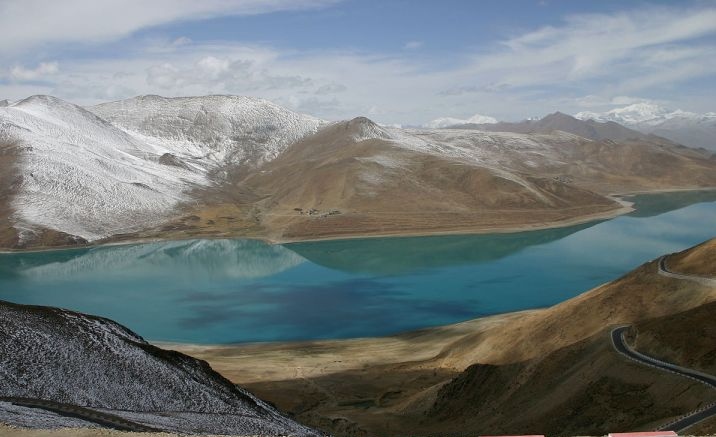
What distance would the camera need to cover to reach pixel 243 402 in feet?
126

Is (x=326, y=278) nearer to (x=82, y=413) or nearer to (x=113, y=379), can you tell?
(x=113, y=379)

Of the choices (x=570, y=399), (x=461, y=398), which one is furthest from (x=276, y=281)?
(x=570, y=399)

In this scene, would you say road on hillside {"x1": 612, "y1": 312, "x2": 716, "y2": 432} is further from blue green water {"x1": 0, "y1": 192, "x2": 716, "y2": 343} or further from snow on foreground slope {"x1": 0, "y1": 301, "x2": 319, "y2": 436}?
Result: blue green water {"x1": 0, "y1": 192, "x2": 716, "y2": 343}

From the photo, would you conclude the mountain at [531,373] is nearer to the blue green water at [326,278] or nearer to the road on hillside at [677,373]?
the road on hillside at [677,373]

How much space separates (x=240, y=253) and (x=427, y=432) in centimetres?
10731

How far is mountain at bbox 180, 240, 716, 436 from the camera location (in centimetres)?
3522

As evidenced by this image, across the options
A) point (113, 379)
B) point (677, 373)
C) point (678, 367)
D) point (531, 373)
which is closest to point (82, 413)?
point (113, 379)

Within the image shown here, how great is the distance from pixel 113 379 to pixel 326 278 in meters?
80.4

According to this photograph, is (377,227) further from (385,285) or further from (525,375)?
(525,375)

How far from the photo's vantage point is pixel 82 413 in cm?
2961

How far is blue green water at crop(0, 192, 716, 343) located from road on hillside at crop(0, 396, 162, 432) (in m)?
47.2

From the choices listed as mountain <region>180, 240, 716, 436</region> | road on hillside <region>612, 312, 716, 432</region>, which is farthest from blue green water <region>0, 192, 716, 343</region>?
road on hillside <region>612, 312, 716, 432</region>

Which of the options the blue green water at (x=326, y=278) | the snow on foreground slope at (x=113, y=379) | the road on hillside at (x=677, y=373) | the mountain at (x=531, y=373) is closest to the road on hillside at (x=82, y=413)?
the snow on foreground slope at (x=113, y=379)

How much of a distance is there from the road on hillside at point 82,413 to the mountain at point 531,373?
60.9 feet
